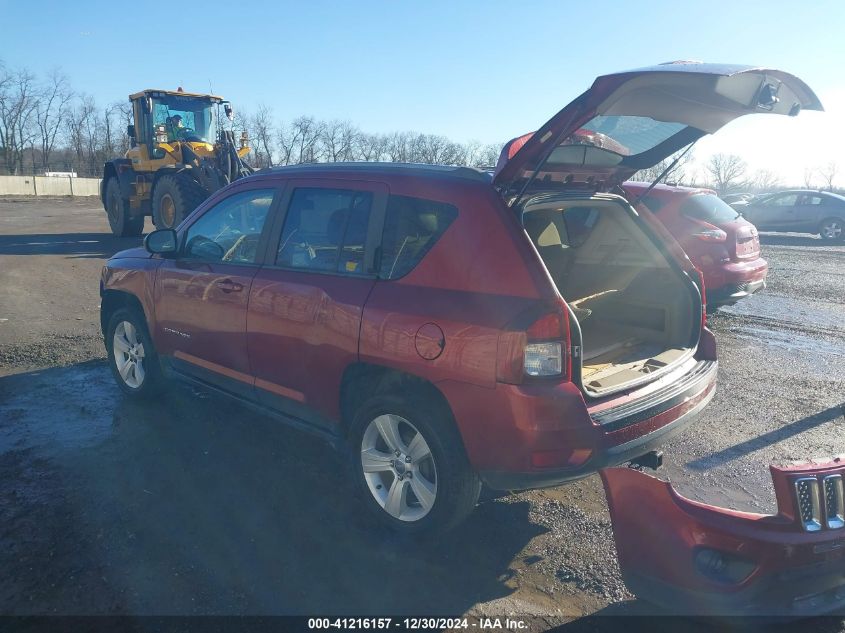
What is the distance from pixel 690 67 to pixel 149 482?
3.64 meters

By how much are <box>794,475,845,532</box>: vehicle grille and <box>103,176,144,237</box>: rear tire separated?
16633 mm

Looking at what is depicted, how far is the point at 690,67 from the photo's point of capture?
112 inches

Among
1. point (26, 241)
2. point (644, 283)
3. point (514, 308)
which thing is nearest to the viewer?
point (514, 308)

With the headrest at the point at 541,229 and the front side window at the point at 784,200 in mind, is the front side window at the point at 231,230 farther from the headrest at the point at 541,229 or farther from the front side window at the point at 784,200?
the front side window at the point at 784,200

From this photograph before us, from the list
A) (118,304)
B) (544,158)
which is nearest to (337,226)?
(544,158)

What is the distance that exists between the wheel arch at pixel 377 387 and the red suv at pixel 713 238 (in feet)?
17.6

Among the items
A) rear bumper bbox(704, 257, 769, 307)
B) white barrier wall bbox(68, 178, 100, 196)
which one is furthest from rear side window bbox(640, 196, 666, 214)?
white barrier wall bbox(68, 178, 100, 196)

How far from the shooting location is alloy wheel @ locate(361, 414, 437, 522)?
324 cm

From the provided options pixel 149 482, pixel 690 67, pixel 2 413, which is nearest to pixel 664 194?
pixel 690 67

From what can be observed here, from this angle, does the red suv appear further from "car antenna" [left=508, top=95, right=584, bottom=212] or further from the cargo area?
"car antenna" [left=508, top=95, right=584, bottom=212]

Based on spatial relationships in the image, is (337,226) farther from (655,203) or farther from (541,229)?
(655,203)

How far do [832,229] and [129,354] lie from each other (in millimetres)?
22315

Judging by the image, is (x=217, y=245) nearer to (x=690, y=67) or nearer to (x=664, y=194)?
(x=690, y=67)

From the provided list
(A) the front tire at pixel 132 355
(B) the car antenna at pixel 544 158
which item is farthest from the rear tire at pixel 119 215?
(B) the car antenna at pixel 544 158
